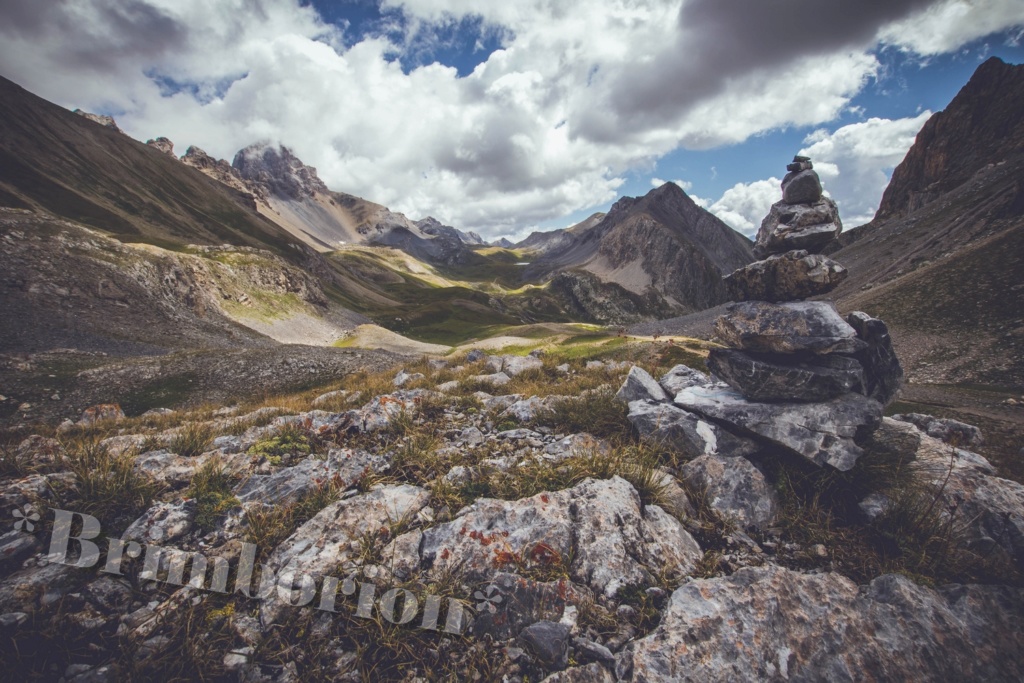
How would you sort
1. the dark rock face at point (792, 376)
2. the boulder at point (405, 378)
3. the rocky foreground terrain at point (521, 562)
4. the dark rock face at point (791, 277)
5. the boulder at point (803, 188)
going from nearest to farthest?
1. the rocky foreground terrain at point (521, 562)
2. the dark rock face at point (792, 376)
3. the dark rock face at point (791, 277)
4. the boulder at point (803, 188)
5. the boulder at point (405, 378)

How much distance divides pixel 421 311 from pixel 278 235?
204ft

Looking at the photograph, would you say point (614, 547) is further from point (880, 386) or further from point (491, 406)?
point (880, 386)

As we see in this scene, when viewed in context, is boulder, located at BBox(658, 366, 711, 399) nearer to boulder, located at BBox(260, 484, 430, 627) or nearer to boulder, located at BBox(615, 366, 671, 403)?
boulder, located at BBox(615, 366, 671, 403)

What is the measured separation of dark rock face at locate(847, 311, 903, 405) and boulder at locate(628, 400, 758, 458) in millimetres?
3371

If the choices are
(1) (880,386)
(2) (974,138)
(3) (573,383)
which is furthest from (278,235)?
(2) (974,138)

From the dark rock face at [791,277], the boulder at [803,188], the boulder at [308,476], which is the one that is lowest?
the boulder at [308,476]

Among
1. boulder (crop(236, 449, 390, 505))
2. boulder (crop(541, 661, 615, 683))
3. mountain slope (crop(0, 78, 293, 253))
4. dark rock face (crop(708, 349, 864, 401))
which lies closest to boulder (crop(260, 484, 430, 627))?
boulder (crop(236, 449, 390, 505))

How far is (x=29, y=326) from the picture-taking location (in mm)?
30000

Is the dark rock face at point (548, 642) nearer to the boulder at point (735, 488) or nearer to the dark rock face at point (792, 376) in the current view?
the boulder at point (735, 488)

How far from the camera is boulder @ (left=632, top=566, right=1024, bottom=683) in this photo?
4141 mm

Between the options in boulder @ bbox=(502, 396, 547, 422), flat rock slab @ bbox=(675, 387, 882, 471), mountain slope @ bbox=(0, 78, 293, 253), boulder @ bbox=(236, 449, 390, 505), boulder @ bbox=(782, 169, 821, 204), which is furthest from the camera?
mountain slope @ bbox=(0, 78, 293, 253)

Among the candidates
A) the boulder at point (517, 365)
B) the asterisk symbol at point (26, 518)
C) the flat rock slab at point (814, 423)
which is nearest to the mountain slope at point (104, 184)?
the boulder at point (517, 365)

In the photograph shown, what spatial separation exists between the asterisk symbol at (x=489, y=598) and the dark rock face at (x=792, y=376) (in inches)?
275

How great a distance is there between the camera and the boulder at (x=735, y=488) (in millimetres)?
6215
